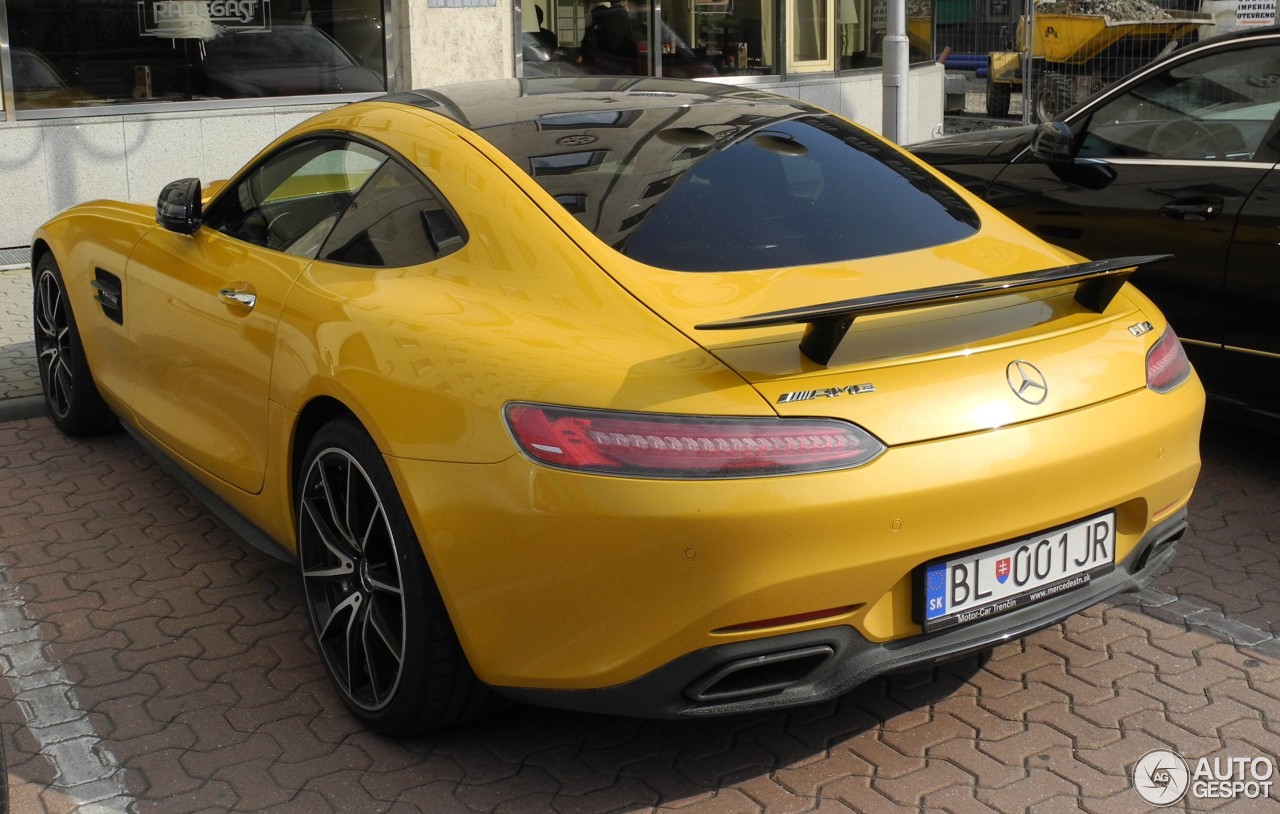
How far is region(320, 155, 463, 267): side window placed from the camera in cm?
371

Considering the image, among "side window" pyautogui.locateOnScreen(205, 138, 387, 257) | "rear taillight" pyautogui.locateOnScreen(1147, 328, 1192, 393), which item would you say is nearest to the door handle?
"side window" pyautogui.locateOnScreen(205, 138, 387, 257)

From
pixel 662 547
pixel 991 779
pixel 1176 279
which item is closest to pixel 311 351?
pixel 662 547

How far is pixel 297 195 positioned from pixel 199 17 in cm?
685

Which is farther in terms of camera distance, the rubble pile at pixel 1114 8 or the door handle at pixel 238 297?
the rubble pile at pixel 1114 8

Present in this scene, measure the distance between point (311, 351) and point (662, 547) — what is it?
1.27m

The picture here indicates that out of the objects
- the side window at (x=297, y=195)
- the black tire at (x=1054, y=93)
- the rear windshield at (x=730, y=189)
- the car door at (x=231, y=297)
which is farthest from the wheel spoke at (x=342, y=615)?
the black tire at (x=1054, y=93)

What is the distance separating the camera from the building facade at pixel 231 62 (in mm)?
9891

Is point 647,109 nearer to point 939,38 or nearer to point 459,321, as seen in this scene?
point 459,321

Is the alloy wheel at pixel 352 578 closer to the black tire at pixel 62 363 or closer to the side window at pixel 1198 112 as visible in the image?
the black tire at pixel 62 363

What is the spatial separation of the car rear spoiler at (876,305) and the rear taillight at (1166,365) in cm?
28

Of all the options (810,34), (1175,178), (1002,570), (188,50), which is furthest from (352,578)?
(810,34)

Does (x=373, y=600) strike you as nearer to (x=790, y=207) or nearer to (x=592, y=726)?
(x=592, y=726)

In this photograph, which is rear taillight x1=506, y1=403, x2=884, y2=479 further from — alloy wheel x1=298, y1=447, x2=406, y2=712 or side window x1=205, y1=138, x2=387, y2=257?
side window x1=205, y1=138, x2=387, y2=257

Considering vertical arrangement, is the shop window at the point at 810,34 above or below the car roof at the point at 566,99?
above
